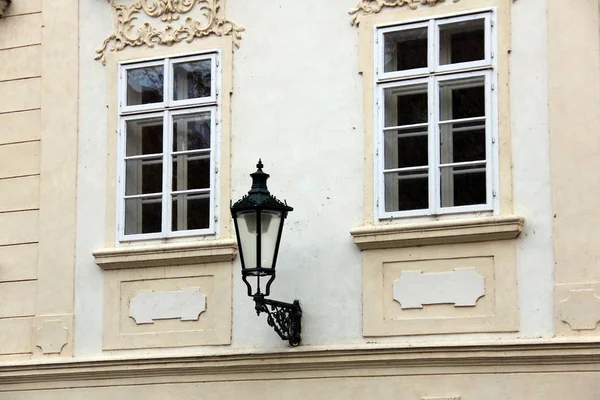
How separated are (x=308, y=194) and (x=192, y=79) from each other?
60.9 inches

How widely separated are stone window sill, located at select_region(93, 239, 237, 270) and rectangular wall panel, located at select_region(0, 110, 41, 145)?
1.35 m

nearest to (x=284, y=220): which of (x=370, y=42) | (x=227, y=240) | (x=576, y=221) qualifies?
(x=227, y=240)

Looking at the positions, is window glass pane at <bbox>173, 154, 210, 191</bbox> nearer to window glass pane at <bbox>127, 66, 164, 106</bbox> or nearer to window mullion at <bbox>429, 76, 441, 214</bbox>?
window glass pane at <bbox>127, 66, 164, 106</bbox>

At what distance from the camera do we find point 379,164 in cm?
1059

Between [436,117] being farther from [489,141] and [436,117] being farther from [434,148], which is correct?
[489,141]

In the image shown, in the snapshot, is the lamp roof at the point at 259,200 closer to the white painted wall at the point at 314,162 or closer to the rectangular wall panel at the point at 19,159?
the white painted wall at the point at 314,162

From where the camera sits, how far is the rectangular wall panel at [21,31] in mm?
12133

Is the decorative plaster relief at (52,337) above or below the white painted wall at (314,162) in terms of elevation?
below

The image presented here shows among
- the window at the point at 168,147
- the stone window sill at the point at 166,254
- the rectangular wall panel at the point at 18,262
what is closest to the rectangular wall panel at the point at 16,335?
the rectangular wall panel at the point at 18,262

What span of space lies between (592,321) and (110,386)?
160 inches

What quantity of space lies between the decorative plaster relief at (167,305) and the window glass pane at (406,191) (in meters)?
1.77

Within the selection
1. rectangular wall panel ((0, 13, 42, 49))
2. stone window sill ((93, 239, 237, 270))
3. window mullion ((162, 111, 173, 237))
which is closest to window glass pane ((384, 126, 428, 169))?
stone window sill ((93, 239, 237, 270))

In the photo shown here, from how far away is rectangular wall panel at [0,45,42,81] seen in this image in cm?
1207

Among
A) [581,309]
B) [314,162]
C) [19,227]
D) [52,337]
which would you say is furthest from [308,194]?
[19,227]
